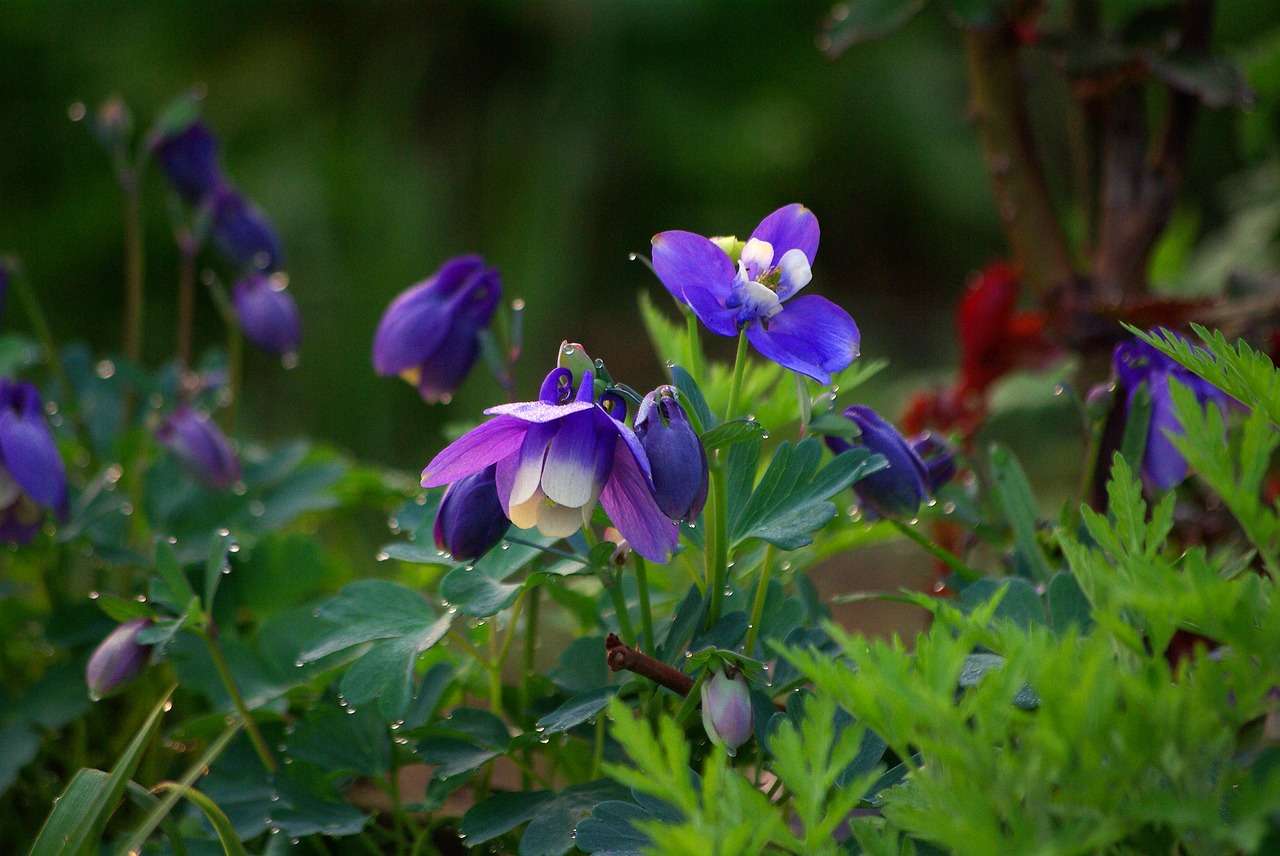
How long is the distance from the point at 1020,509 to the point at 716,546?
0.23 metres

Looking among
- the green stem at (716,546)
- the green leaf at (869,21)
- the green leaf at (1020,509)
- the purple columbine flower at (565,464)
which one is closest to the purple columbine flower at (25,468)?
the purple columbine flower at (565,464)

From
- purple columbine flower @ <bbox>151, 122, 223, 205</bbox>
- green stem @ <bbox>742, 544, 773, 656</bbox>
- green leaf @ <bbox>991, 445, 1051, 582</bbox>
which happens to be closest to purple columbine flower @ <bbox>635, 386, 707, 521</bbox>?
green stem @ <bbox>742, 544, 773, 656</bbox>

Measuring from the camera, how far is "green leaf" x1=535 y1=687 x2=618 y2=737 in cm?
49

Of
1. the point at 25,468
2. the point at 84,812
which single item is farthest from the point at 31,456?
the point at 84,812

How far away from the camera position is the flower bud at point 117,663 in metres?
0.62

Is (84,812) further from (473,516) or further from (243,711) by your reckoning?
(473,516)

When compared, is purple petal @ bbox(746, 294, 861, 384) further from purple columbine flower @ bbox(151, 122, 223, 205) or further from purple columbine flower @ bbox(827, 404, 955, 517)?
purple columbine flower @ bbox(151, 122, 223, 205)

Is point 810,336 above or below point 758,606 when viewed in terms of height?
above

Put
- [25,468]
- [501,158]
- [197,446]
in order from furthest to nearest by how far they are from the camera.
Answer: [501,158]
[197,446]
[25,468]

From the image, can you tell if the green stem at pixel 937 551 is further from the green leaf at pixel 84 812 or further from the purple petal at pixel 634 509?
the green leaf at pixel 84 812

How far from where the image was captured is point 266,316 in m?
0.99

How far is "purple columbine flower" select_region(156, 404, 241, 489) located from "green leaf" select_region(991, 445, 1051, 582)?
0.63 m

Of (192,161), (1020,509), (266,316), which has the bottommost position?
(1020,509)

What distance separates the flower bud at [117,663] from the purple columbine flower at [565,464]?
0.85 ft
